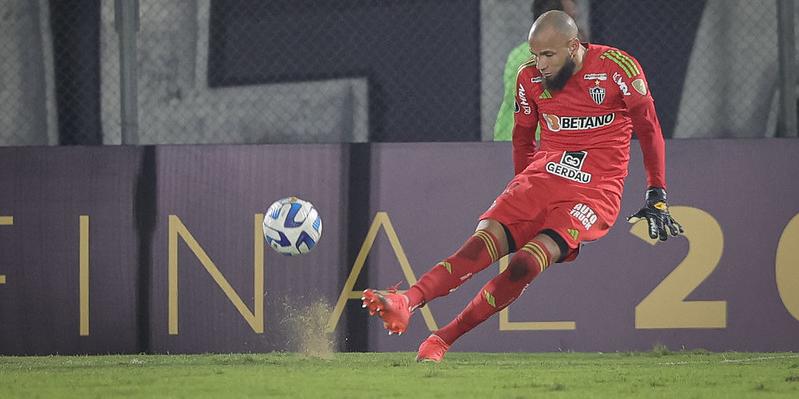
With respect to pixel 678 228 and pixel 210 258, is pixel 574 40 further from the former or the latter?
pixel 210 258

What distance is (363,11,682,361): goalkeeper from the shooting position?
248 inches

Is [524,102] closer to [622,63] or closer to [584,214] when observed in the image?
[622,63]

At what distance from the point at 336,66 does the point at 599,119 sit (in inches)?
125

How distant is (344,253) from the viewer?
7742mm

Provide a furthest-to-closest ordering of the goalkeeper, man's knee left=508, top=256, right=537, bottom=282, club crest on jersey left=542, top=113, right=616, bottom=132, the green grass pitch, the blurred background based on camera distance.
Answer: the blurred background < club crest on jersey left=542, top=113, right=616, bottom=132 < the goalkeeper < man's knee left=508, top=256, right=537, bottom=282 < the green grass pitch

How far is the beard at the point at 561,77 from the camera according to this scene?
6.44m

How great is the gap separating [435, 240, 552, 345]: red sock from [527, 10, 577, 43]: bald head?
97 cm

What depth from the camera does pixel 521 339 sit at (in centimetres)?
767

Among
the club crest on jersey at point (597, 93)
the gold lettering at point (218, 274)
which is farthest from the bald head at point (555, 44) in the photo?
the gold lettering at point (218, 274)

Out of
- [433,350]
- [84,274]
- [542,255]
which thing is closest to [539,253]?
[542,255]

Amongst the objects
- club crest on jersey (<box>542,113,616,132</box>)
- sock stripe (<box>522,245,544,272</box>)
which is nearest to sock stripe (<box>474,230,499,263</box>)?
sock stripe (<box>522,245,544,272</box>)

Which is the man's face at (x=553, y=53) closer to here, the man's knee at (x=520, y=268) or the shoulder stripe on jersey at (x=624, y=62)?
the shoulder stripe on jersey at (x=624, y=62)

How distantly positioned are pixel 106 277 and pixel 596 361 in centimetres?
285

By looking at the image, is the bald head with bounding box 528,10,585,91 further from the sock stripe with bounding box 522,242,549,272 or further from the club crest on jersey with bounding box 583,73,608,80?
the sock stripe with bounding box 522,242,549,272
